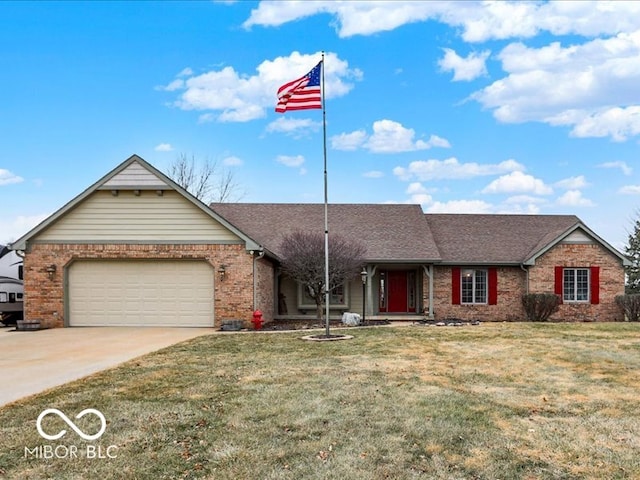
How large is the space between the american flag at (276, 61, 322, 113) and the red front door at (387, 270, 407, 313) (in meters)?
10.8

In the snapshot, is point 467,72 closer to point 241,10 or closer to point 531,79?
point 531,79

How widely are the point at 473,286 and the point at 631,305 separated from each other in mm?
5972

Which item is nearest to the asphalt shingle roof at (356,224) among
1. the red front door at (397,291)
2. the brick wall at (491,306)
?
the brick wall at (491,306)

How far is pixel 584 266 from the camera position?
2142cm

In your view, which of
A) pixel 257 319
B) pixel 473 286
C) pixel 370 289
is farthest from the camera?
pixel 473 286

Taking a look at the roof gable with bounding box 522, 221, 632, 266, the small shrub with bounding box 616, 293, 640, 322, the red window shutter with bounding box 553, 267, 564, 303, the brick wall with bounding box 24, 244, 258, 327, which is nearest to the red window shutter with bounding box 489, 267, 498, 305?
the roof gable with bounding box 522, 221, 632, 266

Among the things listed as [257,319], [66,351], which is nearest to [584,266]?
[257,319]

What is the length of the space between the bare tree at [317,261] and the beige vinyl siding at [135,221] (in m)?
2.75

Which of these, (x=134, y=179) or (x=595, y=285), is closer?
(x=134, y=179)

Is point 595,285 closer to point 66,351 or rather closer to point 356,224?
point 356,224

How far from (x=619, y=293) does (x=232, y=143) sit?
2169 cm

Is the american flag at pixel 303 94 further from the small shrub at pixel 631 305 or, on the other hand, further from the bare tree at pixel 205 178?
the bare tree at pixel 205 178

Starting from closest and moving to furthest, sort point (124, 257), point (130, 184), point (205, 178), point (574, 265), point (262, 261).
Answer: point (130, 184) < point (124, 257) < point (262, 261) < point (574, 265) < point (205, 178)

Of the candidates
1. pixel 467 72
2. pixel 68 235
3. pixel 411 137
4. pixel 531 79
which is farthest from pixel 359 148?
pixel 68 235
